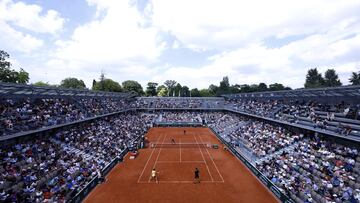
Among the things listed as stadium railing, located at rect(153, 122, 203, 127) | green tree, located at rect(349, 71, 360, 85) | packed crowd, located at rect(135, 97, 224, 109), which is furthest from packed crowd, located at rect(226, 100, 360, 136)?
green tree, located at rect(349, 71, 360, 85)

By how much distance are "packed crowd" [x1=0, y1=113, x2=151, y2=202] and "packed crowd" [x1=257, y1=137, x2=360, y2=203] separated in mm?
17364

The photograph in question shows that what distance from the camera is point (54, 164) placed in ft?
66.9

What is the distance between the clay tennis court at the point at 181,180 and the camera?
19.0m

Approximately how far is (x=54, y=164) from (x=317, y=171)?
22.9m

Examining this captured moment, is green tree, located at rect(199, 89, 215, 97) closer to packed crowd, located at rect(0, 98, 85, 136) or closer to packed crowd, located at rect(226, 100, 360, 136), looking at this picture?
packed crowd, located at rect(226, 100, 360, 136)

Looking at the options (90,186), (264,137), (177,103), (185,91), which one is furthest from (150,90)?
(90,186)

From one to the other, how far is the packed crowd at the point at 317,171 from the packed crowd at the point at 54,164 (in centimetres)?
1736

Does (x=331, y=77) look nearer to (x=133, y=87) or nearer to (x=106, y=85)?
(x=133, y=87)

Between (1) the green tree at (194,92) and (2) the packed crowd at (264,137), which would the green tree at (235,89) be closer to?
(1) the green tree at (194,92)

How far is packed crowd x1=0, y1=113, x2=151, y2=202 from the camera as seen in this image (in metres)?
15.9

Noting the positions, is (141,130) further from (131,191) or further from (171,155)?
(131,191)

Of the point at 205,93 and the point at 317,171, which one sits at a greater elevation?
the point at 205,93

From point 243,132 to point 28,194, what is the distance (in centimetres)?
3144

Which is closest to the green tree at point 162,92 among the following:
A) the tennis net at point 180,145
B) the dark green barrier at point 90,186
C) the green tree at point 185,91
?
the green tree at point 185,91
